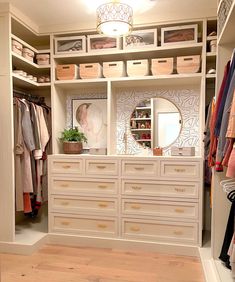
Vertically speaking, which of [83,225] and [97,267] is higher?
[83,225]

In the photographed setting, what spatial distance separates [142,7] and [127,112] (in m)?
1.12

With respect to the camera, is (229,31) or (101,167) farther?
(101,167)

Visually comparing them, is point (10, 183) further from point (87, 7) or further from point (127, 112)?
point (87, 7)

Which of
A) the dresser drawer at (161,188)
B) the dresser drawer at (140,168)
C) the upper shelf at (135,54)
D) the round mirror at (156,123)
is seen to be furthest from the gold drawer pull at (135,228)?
the upper shelf at (135,54)

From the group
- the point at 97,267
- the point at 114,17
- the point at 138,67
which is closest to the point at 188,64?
the point at 138,67

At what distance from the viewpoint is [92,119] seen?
10.2 ft

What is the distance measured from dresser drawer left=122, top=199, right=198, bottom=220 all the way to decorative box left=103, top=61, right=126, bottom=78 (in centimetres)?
132

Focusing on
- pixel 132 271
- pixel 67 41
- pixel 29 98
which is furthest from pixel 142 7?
pixel 132 271

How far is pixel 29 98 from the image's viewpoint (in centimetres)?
299

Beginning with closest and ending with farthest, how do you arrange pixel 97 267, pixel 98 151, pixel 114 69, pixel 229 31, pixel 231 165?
pixel 231 165
pixel 229 31
pixel 97 267
pixel 114 69
pixel 98 151

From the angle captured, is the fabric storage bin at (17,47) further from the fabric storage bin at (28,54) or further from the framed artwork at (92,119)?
the framed artwork at (92,119)

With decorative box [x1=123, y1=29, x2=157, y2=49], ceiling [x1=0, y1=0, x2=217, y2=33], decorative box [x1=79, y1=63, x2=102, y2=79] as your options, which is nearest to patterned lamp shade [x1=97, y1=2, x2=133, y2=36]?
ceiling [x1=0, y1=0, x2=217, y2=33]

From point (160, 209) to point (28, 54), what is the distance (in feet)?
6.91

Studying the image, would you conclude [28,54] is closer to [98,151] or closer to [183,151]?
[98,151]
